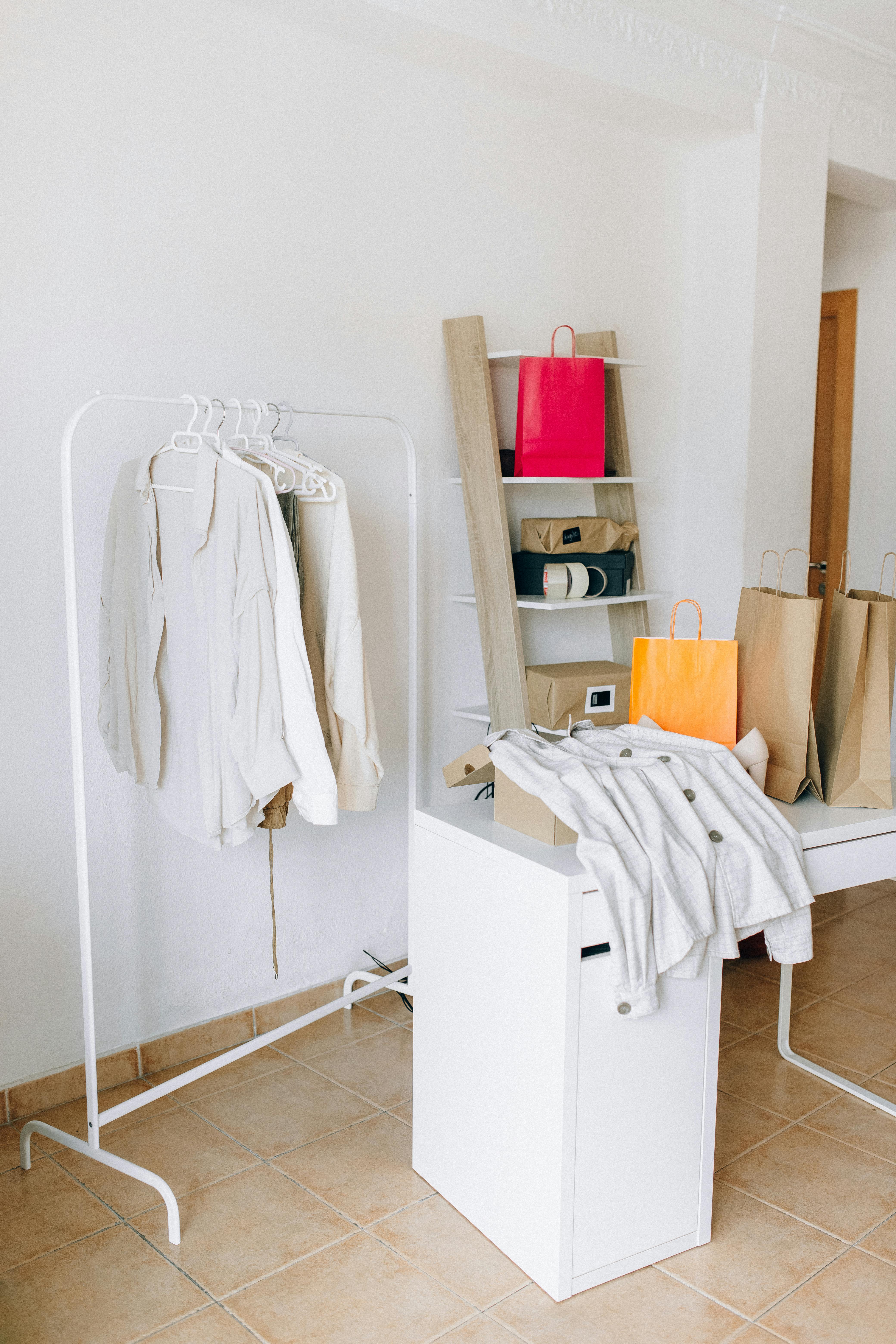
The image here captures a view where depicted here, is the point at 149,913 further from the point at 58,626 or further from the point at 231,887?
the point at 58,626

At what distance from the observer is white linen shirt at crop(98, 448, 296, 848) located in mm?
2131

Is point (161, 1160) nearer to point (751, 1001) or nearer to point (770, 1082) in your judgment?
point (770, 1082)

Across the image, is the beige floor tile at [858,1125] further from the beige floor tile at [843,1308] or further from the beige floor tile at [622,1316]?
the beige floor tile at [622,1316]

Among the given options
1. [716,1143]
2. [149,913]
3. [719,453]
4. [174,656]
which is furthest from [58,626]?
[719,453]

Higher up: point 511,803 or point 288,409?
point 288,409

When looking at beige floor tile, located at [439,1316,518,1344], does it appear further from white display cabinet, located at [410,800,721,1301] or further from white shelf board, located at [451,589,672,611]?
white shelf board, located at [451,589,672,611]

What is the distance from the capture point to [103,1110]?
248 cm

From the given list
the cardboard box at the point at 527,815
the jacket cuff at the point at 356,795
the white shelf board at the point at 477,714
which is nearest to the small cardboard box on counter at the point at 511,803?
the cardboard box at the point at 527,815

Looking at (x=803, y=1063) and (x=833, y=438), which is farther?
(x=833, y=438)

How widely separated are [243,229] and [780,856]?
6.07 feet

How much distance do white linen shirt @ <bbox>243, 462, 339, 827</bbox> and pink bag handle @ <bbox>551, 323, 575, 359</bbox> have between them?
4.17ft

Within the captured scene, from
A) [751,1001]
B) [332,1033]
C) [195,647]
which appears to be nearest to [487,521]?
[195,647]

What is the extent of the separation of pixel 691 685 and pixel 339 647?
732mm

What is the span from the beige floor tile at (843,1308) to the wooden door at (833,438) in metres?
2.67
